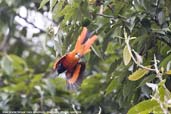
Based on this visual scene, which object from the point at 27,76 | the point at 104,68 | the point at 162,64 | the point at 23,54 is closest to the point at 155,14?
the point at 162,64

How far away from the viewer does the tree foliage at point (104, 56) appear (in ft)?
3.54

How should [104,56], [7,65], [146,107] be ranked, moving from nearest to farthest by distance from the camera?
[146,107] → [104,56] → [7,65]

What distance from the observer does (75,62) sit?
101 cm

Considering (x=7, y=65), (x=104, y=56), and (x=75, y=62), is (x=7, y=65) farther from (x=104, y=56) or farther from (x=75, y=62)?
(x=75, y=62)

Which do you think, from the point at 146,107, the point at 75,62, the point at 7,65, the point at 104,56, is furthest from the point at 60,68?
the point at 7,65

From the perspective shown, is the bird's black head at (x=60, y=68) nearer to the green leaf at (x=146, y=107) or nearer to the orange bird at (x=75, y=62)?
the orange bird at (x=75, y=62)

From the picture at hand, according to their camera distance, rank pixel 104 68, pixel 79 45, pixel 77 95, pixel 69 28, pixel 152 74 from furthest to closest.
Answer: pixel 104 68, pixel 77 95, pixel 69 28, pixel 152 74, pixel 79 45

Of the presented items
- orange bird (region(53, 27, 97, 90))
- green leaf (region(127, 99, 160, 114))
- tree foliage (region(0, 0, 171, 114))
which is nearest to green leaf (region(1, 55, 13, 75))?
tree foliage (region(0, 0, 171, 114))

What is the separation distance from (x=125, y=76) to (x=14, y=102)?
0.95 m

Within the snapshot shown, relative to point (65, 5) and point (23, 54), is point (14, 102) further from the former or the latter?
point (65, 5)

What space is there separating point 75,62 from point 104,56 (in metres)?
0.57

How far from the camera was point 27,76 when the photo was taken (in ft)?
7.29

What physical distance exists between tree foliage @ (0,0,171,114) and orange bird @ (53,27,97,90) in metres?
0.07

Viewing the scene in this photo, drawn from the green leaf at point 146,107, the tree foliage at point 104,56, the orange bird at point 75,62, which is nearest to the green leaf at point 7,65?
the tree foliage at point 104,56
